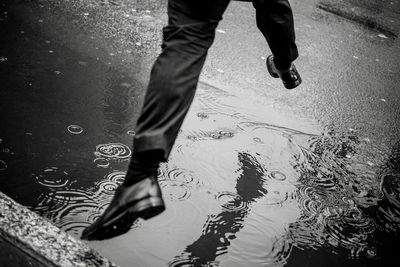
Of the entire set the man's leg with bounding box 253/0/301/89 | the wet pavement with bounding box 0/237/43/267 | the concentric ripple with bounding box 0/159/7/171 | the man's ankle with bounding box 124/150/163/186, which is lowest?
the concentric ripple with bounding box 0/159/7/171

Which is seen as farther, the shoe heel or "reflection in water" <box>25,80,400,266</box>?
"reflection in water" <box>25,80,400,266</box>

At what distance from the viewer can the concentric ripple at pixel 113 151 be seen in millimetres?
2316

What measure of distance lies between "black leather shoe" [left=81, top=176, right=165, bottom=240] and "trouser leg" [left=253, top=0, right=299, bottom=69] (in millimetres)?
1088

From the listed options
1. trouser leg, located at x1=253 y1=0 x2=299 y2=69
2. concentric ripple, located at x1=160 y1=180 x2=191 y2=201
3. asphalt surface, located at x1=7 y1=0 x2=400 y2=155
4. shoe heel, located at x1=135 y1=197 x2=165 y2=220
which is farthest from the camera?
asphalt surface, located at x1=7 y1=0 x2=400 y2=155

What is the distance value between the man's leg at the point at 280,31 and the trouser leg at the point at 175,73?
1.89 ft

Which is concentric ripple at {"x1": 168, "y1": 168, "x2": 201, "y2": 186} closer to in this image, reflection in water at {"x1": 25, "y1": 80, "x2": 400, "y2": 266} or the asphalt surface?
reflection in water at {"x1": 25, "y1": 80, "x2": 400, "y2": 266}

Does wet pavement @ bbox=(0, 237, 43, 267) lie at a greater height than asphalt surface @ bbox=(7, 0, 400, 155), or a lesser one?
greater

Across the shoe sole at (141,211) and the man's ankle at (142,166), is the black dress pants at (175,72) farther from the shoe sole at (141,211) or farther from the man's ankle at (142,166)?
the shoe sole at (141,211)

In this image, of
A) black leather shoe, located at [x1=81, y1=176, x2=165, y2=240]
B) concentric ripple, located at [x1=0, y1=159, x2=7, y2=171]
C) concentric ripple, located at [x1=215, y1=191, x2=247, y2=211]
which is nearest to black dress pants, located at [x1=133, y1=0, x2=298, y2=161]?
black leather shoe, located at [x1=81, y1=176, x2=165, y2=240]

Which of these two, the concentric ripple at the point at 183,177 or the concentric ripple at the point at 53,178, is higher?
the concentric ripple at the point at 53,178

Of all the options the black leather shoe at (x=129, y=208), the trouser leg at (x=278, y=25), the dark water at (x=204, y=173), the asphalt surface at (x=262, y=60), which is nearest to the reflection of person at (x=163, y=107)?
the black leather shoe at (x=129, y=208)

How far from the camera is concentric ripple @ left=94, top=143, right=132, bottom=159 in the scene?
2316 mm

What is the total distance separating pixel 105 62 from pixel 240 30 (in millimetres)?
1846

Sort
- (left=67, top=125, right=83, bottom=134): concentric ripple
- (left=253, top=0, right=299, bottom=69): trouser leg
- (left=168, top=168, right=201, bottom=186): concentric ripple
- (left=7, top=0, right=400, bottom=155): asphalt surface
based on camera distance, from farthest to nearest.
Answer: (left=7, top=0, right=400, bottom=155): asphalt surface → (left=67, top=125, right=83, bottom=134): concentric ripple → (left=168, top=168, right=201, bottom=186): concentric ripple → (left=253, top=0, right=299, bottom=69): trouser leg
